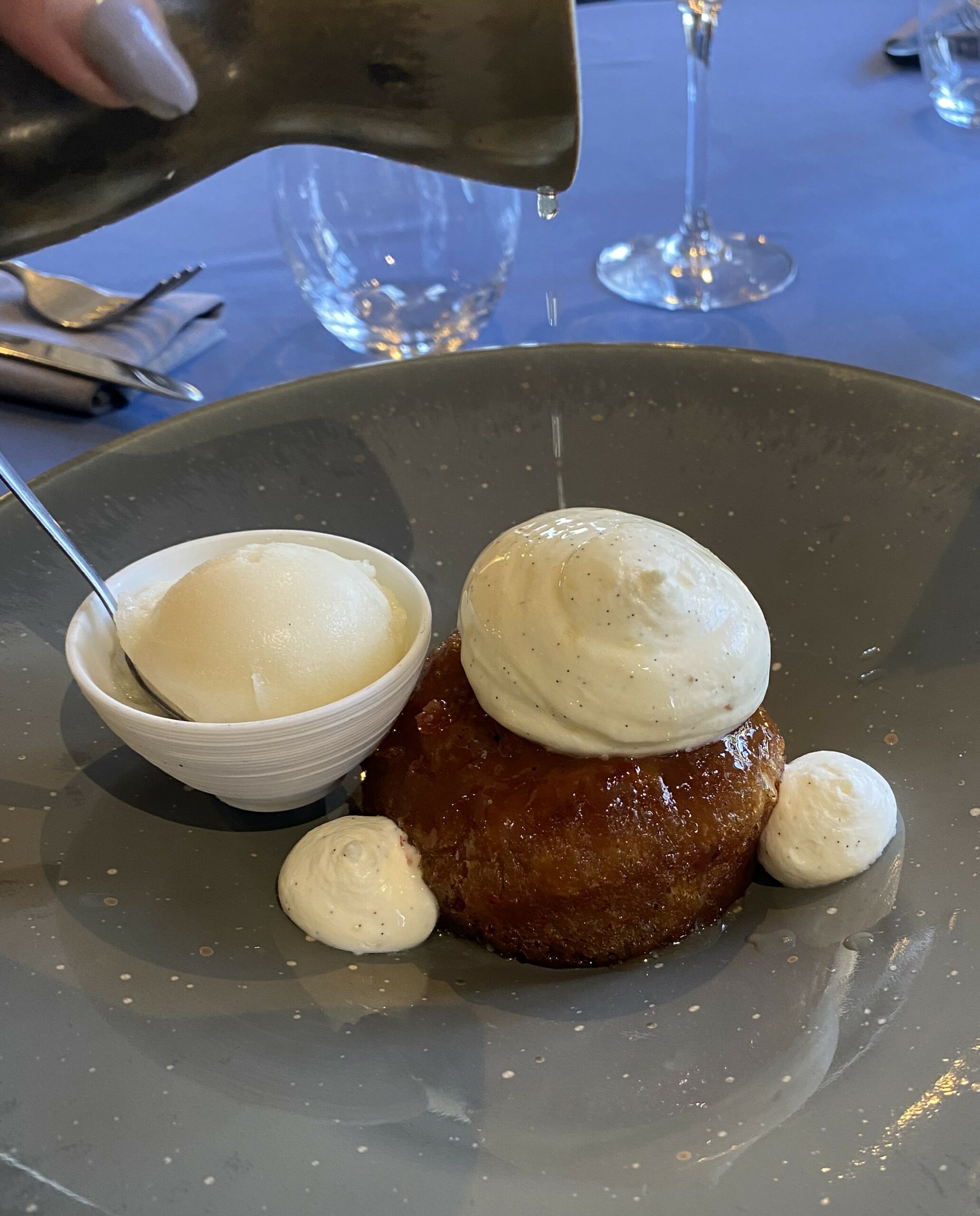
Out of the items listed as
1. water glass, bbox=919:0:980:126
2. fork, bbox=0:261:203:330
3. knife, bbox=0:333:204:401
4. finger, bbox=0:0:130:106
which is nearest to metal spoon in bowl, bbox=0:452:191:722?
finger, bbox=0:0:130:106

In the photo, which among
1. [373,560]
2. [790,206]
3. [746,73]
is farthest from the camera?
[746,73]

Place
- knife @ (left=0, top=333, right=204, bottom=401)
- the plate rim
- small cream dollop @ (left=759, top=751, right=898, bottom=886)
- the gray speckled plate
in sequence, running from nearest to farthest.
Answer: the gray speckled plate, small cream dollop @ (left=759, top=751, right=898, bottom=886), the plate rim, knife @ (left=0, top=333, right=204, bottom=401)

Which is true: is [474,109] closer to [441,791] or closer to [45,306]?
[441,791]

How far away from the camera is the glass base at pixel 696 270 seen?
1568mm

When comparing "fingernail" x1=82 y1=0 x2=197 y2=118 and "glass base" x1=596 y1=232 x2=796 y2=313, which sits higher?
"fingernail" x1=82 y1=0 x2=197 y2=118

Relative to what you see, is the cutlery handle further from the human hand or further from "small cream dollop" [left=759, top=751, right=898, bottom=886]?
"small cream dollop" [left=759, top=751, right=898, bottom=886]

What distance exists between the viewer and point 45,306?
146 cm

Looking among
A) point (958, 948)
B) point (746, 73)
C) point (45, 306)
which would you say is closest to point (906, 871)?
point (958, 948)

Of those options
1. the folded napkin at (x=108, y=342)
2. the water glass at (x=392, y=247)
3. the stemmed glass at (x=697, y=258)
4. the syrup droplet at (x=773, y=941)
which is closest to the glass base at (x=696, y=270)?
the stemmed glass at (x=697, y=258)

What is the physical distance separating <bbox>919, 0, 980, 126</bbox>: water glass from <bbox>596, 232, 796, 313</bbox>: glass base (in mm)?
394

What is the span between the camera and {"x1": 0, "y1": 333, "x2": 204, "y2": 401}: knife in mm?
1322

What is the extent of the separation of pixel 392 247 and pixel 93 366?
41 cm

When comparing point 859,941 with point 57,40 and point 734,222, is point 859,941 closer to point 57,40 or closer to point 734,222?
point 57,40

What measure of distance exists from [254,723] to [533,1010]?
11.3 inches
